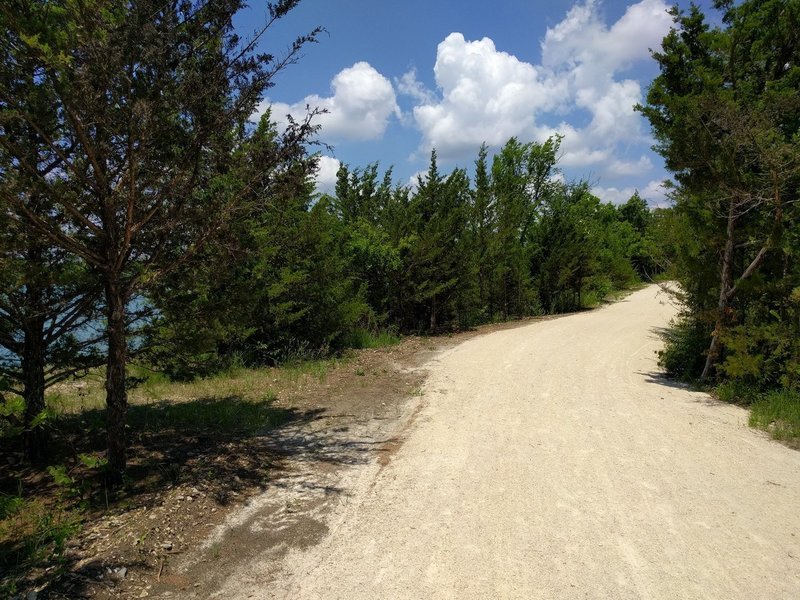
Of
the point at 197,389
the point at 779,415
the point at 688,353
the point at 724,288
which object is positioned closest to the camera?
the point at 779,415

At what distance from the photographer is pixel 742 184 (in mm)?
8383

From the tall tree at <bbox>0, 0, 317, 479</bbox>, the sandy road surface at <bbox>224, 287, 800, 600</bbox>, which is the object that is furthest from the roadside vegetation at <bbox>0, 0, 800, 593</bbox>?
the sandy road surface at <bbox>224, 287, 800, 600</bbox>

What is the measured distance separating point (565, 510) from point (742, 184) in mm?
6907

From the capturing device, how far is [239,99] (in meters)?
4.91

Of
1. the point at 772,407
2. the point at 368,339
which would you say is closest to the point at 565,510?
the point at 772,407

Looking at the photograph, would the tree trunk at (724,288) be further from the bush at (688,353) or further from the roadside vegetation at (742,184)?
the bush at (688,353)

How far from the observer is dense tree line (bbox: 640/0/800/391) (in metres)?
7.77

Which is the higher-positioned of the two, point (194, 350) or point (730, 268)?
point (730, 268)

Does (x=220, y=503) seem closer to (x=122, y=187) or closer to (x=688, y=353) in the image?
(x=122, y=187)

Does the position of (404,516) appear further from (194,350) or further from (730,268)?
(730,268)

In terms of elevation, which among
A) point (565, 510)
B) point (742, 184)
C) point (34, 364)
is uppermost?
point (742, 184)

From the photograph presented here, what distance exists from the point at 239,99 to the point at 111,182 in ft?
4.78

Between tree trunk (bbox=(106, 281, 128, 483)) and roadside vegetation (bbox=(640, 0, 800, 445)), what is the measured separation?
799 centimetres

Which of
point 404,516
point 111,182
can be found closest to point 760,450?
point 404,516
